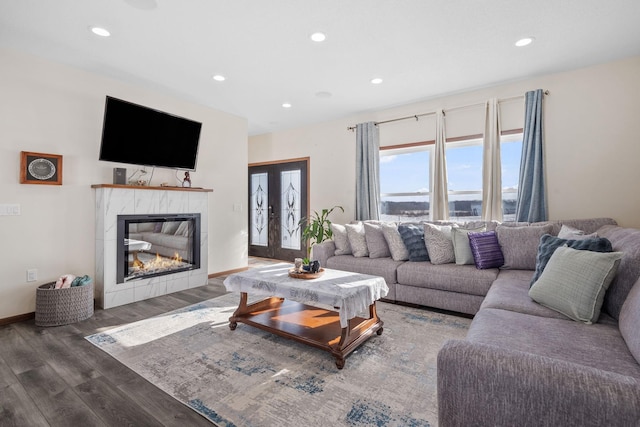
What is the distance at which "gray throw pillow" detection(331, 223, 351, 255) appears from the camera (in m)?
3.99

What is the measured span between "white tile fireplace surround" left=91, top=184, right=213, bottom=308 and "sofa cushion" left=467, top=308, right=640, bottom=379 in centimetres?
343

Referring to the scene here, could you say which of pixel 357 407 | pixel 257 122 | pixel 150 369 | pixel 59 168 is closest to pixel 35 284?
pixel 59 168

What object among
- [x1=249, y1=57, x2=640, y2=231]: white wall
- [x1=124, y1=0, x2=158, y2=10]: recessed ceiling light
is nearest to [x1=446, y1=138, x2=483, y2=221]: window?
[x1=249, y1=57, x2=640, y2=231]: white wall

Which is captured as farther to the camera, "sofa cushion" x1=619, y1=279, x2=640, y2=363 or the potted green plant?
the potted green plant

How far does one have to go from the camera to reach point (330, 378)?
6.36 feet

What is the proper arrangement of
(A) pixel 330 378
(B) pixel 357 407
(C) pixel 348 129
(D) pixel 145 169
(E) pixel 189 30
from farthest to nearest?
1. (C) pixel 348 129
2. (D) pixel 145 169
3. (E) pixel 189 30
4. (A) pixel 330 378
5. (B) pixel 357 407

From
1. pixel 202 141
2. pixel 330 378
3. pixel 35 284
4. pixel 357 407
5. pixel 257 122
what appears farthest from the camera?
pixel 257 122

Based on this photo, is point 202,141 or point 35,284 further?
point 202,141

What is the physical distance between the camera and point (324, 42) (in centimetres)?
280

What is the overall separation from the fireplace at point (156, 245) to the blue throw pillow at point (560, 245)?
3.77 metres

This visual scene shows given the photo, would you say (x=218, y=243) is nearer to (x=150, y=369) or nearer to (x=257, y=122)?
(x=257, y=122)

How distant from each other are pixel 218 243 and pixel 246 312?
2.22m

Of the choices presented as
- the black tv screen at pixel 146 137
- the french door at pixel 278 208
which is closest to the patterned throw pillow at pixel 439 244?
the french door at pixel 278 208

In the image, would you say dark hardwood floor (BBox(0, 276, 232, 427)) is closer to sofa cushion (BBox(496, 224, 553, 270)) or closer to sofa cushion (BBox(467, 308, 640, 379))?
sofa cushion (BBox(467, 308, 640, 379))
